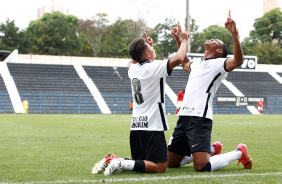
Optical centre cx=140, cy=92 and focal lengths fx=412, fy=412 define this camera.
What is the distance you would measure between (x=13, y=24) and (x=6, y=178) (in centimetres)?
6859

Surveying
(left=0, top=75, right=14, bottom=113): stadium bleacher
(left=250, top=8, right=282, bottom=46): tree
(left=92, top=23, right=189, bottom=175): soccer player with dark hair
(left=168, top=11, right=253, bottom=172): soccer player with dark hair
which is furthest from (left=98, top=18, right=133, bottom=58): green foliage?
(left=92, top=23, right=189, bottom=175): soccer player with dark hair

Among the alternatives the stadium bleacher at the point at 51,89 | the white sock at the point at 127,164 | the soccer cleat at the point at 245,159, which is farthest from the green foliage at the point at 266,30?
the white sock at the point at 127,164

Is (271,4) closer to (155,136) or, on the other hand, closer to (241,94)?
(241,94)

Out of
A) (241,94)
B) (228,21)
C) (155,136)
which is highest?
(228,21)

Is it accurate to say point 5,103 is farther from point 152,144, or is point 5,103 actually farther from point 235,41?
point 235,41

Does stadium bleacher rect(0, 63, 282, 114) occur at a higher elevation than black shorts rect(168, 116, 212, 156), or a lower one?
lower

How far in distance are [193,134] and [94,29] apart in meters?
74.1

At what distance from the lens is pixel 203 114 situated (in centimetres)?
533

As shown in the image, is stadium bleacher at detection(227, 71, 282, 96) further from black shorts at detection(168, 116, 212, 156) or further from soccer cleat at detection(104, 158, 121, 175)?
soccer cleat at detection(104, 158, 121, 175)

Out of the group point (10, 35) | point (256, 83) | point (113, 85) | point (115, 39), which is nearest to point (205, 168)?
point (113, 85)

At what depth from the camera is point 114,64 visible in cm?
4625

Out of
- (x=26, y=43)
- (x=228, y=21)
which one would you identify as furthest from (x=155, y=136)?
(x=26, y=43)

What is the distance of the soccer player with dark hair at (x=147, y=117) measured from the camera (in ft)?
16.4

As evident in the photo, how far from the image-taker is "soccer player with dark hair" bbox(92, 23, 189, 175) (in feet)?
16.4
